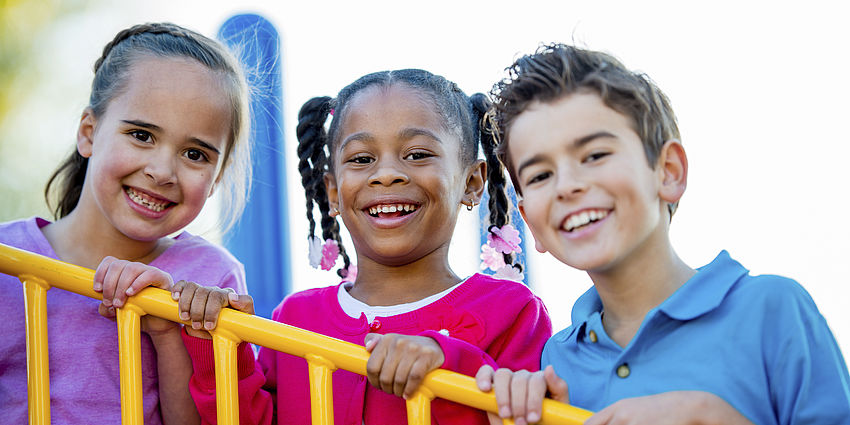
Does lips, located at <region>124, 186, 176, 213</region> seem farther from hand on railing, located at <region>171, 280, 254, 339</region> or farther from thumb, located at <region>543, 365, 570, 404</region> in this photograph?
thumb, located at <region>543, 365, 570, 404</region>

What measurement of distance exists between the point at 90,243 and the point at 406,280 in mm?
778

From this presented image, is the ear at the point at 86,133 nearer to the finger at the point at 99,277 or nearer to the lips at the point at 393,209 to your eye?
the finger at the point at 99,277

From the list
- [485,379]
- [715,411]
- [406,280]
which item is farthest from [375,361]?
[406,280]

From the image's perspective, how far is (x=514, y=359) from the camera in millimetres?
1627

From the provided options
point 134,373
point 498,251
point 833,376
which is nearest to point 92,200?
point 134,373

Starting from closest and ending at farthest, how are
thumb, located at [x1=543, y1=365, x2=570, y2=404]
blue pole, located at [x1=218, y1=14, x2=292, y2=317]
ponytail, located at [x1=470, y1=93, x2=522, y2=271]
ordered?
1. thumb, located at [x1=543, y1=365, x2=570, y2=404]
2. ponytail, located at [x1=470, y1=93, x2=522, y2=271]
3. blue pole, located at [x1=218, y1=14, x2=292, y2=317]

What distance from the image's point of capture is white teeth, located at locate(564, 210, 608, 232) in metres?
1.28

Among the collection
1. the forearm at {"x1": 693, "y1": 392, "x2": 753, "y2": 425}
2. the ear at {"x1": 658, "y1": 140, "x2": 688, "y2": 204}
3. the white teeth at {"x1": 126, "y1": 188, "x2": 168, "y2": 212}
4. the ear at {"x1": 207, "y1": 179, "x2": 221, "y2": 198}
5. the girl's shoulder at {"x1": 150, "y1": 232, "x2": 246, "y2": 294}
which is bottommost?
the girl's shoulder at {"x1": 150, "y1": 232, "x2": 246, "y2": 294}

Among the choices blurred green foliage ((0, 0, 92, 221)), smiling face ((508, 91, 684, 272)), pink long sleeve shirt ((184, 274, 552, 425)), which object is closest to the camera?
smiling face ((508, 91, 684, 272))

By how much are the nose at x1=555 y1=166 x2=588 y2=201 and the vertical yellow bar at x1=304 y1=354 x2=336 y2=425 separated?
1.52ft

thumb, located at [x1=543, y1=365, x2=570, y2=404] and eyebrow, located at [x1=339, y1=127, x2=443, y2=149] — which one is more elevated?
eyebrow, located at [x1=339, y1=127, x2=443, y2=149]

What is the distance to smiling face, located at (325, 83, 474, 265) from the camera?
178 cm

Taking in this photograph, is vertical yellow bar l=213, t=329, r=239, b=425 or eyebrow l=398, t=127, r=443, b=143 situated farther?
eyebrow l=398, t=127, r=443, b=143

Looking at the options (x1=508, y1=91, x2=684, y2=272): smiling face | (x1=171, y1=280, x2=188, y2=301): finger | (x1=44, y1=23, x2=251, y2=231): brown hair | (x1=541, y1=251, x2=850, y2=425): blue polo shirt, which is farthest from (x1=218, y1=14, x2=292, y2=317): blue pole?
(x1=541, y1=251, x2=850, y2=425): blue polo shirt
